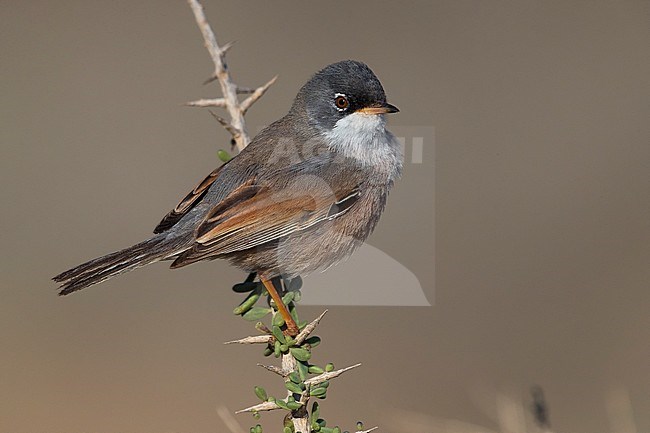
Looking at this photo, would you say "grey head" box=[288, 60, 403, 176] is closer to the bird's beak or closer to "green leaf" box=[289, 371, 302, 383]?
the bird's beak

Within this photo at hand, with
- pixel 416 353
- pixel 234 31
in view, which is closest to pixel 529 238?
pixel 416 353

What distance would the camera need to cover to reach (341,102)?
397 centimetres

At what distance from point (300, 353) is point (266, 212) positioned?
85cm

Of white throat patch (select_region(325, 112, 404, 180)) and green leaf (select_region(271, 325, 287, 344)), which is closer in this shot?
green leaf (select_region(271, 325, 287, 344))

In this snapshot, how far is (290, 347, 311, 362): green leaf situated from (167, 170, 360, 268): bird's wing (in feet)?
2.18

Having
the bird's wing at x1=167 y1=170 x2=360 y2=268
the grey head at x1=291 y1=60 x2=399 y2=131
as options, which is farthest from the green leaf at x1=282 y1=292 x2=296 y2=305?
the grey head at x1=291 y1=60 x2=399 y2=131

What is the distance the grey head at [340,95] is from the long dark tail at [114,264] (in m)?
0.94

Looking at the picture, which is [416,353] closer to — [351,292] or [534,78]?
[351,292]

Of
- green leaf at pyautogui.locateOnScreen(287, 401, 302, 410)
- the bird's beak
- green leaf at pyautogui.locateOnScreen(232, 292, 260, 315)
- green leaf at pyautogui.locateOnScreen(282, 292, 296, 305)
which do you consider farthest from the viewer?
the bird's beak

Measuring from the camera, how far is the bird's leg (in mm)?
3457

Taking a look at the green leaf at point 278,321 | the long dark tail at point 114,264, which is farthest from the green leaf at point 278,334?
the long dark tail at point 114,264

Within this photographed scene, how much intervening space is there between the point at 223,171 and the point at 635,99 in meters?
6.20

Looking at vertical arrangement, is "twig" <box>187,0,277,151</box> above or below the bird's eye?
above

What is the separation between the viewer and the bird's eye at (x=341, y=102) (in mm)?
3947
